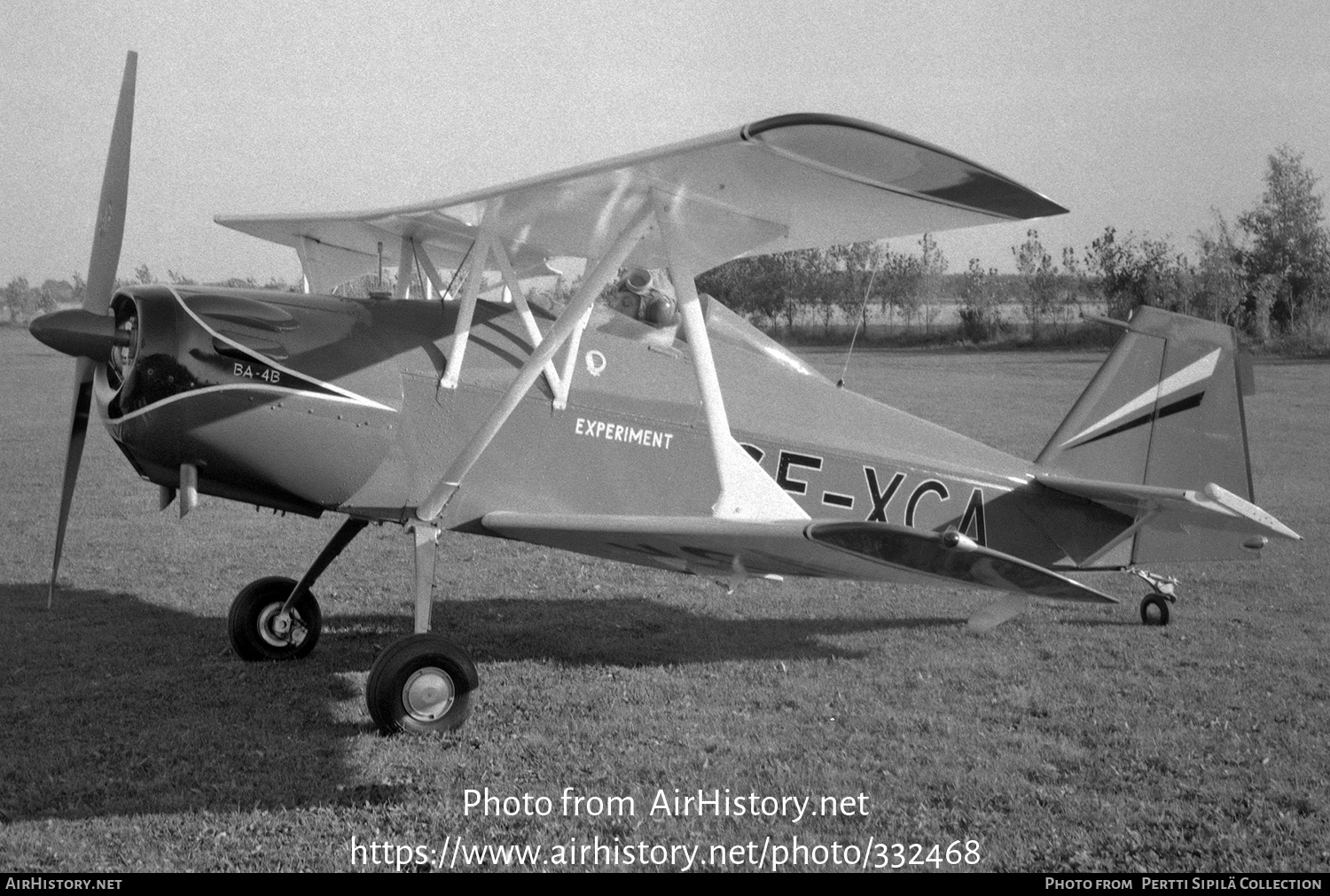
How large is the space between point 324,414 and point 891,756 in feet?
9.72

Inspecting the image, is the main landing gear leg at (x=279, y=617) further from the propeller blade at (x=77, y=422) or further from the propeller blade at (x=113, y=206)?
the propeller blade at (x=113, y=206)

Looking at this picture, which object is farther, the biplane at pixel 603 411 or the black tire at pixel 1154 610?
the black tire at pixel 1154 610

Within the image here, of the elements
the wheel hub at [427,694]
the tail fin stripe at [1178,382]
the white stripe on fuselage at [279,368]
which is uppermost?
the tail fin stripe at [1178,382]

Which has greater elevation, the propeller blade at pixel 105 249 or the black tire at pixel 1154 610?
the propeller blade at pixel 105 249

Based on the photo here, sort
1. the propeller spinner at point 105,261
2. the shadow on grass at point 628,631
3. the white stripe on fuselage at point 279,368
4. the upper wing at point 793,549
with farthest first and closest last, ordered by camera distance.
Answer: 1. the shadow on grass at point 628,631
2. the propeller spinner at point 105,261
3. the white stripe on fuselage at point 279,368
4. the upper wing at point 793,549

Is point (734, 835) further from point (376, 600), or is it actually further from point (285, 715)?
point (376, 600)

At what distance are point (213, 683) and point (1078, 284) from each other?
183ft

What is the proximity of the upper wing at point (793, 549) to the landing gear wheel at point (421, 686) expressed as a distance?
65 centimetres

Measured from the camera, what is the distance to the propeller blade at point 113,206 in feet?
17.9

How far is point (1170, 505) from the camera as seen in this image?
602cm

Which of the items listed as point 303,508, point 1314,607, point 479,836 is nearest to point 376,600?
point 303,508

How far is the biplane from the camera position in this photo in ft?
14.1

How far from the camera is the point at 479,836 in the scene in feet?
12.7

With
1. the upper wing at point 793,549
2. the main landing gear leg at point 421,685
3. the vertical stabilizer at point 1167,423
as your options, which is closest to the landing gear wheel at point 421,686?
the main landing gear leg at point 421,685
